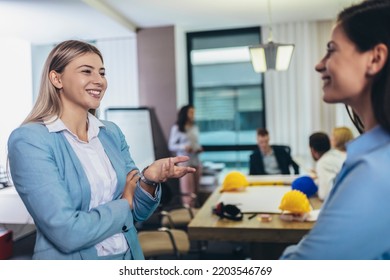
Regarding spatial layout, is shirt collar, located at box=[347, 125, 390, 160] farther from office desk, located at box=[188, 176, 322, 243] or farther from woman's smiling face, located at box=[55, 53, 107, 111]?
office desk, located at box=[188, 176, 322, 243]

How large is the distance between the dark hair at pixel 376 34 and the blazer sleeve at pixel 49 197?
1.72 feet

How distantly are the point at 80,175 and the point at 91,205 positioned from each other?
69 mm

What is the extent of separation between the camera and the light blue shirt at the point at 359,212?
0.51 metres

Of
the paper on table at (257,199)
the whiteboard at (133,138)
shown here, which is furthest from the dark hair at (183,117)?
the paper on table at (257,199)

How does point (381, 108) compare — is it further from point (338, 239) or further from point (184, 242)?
point (184, 242)

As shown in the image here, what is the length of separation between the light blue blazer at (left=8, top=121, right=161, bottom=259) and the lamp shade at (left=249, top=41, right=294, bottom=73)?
0.60 meters

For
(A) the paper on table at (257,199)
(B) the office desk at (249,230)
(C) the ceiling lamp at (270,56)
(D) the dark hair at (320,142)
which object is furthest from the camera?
(D) the dark hair at (320,142)

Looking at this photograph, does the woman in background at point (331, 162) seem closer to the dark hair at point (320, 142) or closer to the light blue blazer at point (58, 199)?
the dark hair at point (320, 142)

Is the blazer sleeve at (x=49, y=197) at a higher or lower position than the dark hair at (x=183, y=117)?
lower

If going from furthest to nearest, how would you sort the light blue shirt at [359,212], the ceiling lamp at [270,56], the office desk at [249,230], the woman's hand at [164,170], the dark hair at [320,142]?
1. the dark hair at [320,142]
2. the office desk at [249,230]
3. the ceiling lamp at [270,56]
4. the woman's hand at [164,170]
5. the light blue shirt at [359,212]

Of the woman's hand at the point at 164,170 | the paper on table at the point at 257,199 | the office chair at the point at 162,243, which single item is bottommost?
the office chair at the point at 162,243

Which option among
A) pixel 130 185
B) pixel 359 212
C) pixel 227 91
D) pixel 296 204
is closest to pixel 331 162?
pixel 296 204

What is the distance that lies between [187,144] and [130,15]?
0.60 m

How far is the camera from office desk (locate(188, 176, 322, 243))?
1.43 meters
